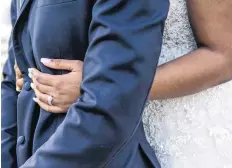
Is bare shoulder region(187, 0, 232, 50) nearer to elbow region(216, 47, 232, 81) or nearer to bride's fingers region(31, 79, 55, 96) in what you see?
elbow region(216, 47, 232, 81)

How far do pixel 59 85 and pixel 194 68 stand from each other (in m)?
0.34

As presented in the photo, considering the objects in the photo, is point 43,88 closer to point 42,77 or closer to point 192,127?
point 42,77

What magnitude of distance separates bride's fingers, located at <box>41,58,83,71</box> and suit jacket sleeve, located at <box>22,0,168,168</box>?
0.11 metres

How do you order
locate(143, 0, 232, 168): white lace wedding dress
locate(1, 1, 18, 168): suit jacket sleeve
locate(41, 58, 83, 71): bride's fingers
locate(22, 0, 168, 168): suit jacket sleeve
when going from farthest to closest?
1. locate(1, 1, 18, 168): suit jacket sleeve
2. locate(143, 0, 232, 168): white lace wedding dress
3. locate(41, 58, 83, 71): bride's fingers
4. locate(22, 0, 168, 168): suit jacket sleeve


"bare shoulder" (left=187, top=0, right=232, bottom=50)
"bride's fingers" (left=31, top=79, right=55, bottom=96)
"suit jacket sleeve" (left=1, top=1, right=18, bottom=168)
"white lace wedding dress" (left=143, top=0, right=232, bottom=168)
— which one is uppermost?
"bare shoulder" (left=187, top=0, right=232, bottom=50)

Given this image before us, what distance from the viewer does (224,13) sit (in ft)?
3.77

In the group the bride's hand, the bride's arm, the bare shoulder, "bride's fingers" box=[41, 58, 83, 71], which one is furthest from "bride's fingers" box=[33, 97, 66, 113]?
the bare shoulder

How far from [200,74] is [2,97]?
627mm

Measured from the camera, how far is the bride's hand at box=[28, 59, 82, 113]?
1.12 metres

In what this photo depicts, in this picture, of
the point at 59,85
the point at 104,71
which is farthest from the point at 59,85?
the point at 104,71

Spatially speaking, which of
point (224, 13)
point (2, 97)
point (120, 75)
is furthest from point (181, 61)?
point (2, 97)

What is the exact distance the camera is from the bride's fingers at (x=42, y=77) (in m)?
1.16

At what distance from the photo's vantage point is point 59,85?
3.75 ft

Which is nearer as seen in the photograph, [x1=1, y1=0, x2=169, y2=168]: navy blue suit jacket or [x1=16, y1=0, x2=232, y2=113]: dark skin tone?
[x1=1, y1=0, x2=169, y2=168]: navy blue suit jacket
